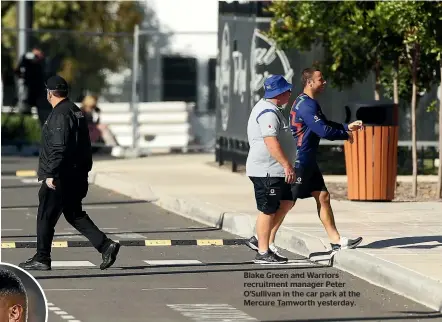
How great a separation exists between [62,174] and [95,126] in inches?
657

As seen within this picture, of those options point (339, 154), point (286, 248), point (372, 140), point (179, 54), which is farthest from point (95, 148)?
point (286, 248)

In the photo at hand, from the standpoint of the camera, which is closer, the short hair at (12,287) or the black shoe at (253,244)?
the short hair at (12,287)

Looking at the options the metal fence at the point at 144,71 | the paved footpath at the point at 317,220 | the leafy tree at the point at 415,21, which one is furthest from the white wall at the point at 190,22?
the leafy tree at the point at 415,21

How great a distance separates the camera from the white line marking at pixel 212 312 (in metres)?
9.51

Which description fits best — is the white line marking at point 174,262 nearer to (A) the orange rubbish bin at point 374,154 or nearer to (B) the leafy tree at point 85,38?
(A) the orange rubbish bin at point 374,154

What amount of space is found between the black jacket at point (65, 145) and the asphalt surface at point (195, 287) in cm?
82

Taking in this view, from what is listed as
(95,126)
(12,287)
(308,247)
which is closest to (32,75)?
(95,126)

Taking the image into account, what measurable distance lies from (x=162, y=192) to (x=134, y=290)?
834cm

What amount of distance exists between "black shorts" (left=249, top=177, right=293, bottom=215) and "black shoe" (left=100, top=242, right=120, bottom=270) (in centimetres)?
136

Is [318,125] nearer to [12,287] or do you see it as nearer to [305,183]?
[305,183]

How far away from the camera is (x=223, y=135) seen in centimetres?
2439

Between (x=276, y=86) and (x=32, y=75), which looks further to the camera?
(x=32, y=75)

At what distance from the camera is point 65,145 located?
11.9 meters

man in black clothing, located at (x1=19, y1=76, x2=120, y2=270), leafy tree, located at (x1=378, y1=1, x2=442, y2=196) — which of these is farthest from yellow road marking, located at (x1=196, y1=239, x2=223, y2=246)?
leafy tree, located at (x1=378, y1=1, x2=442, y2=196)
